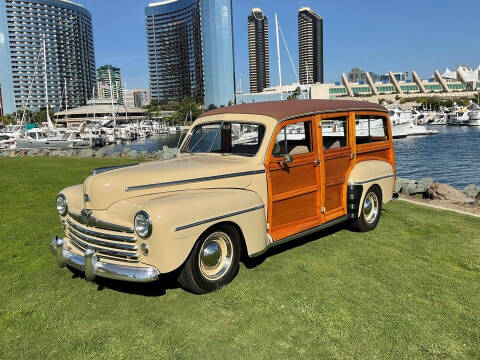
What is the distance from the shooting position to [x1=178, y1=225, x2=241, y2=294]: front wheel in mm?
3992

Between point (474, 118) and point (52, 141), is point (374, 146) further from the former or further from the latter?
point (474, 118)

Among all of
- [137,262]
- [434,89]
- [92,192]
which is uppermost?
[434,89]

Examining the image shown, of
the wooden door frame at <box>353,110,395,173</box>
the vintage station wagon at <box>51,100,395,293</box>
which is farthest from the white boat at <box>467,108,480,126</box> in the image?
the vintage station wagon at <box>51,100,395,293</box>

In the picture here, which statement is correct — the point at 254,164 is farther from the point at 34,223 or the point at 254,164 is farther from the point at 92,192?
the point at 34,223

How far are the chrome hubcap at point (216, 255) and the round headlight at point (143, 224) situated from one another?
66 centimetres

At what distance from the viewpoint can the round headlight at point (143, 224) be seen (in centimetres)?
365

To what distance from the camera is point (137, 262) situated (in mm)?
3840

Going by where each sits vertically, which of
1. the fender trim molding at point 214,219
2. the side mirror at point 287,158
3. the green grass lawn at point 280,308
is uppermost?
the side mirror at point 287,158

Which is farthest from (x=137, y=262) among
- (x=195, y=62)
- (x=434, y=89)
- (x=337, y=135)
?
(x=434, y=89)

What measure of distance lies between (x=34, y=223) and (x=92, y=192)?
12.6ft

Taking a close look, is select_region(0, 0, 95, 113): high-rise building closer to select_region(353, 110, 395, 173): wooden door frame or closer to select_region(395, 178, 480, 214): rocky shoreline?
select_region(395, 178, 480, 214): rocky shoreline

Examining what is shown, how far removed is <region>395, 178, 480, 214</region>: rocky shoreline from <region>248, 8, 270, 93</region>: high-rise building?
163859 millimetres

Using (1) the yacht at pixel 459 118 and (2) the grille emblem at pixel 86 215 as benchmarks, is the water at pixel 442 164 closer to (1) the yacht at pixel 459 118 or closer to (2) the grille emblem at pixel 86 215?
(2) the grille emblem at pixel 86 215

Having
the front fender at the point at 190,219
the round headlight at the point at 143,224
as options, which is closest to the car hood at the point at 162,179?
the front fender at the point at 190,219
